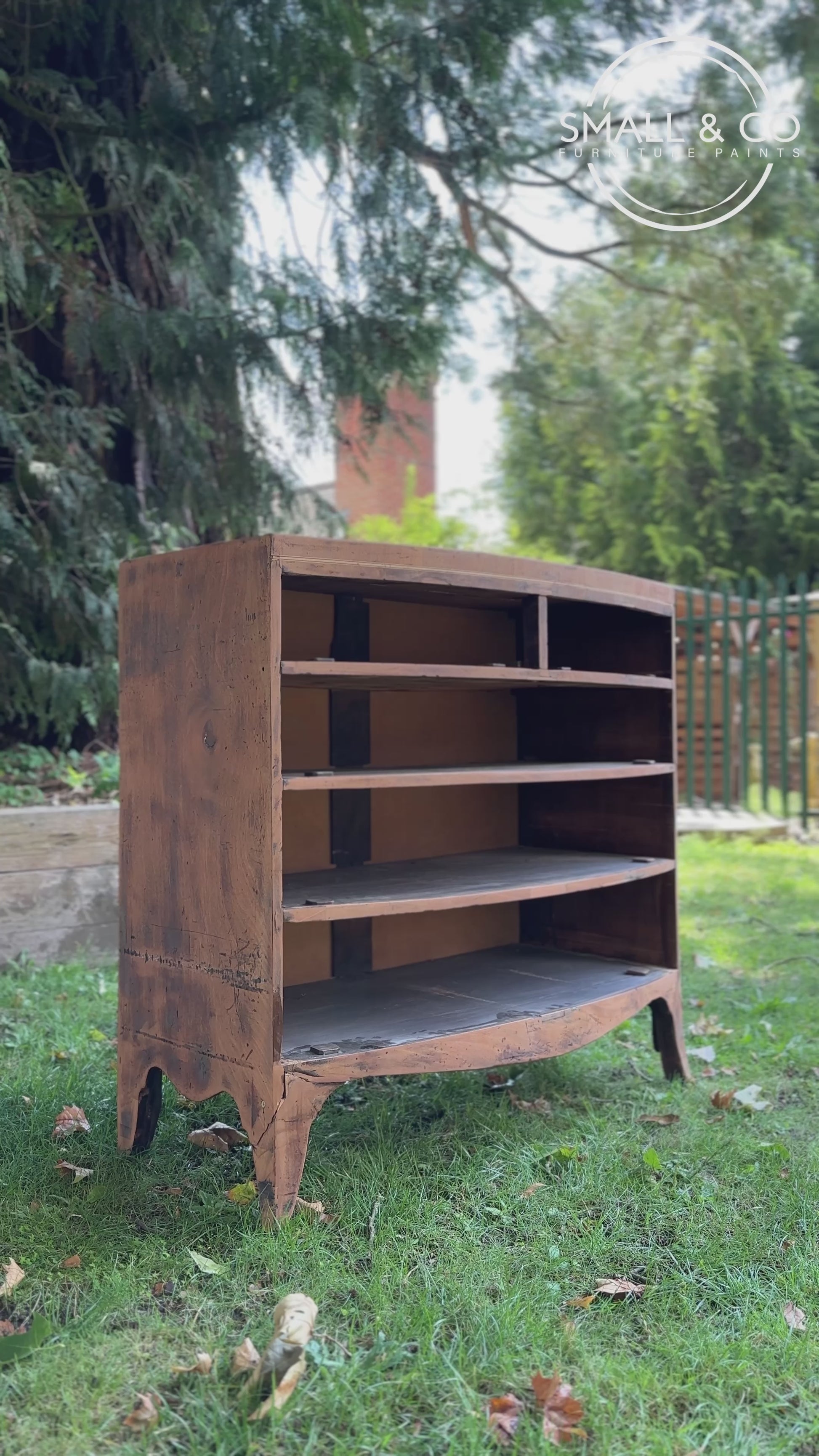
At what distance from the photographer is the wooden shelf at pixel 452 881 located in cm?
267

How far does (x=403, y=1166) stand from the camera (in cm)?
291

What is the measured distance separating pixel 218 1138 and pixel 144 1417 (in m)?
1.19

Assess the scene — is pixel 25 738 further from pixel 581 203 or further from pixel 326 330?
pixel 581 203

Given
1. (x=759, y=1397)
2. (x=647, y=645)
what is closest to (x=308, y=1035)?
(x=759, y=1397)

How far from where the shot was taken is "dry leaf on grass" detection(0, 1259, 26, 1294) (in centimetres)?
225

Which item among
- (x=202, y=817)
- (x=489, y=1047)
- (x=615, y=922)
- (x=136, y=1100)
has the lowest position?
(x=136, y=1100)

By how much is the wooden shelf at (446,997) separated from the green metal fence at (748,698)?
228 inches

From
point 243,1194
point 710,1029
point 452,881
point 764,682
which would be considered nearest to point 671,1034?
point 710,1029

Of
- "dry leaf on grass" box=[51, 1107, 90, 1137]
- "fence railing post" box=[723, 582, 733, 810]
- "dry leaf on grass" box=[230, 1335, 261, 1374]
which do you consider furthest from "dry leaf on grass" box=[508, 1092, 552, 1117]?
"fence railing post" box=[723, 582, 733, 810]

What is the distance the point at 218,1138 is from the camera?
306 cm

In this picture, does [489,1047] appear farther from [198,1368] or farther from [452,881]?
[198,1368]

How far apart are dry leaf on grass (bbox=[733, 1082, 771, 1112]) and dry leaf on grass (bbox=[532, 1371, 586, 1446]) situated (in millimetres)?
1612

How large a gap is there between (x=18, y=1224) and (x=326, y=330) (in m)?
4.40

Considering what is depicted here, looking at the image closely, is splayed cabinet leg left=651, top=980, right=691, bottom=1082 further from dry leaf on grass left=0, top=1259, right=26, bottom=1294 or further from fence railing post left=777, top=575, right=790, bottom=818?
fence railing post left=777, top=575, right=790, bottom=818
